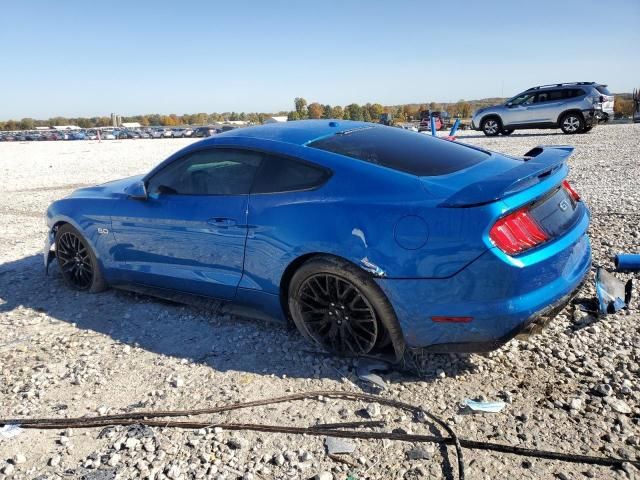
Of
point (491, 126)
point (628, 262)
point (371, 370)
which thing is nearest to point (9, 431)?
point (371, 370)

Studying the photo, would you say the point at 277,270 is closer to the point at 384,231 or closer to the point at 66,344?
the point at 384,231

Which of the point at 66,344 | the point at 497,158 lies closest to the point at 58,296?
the point at 66,344

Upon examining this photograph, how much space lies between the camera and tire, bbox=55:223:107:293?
4586 millimetres

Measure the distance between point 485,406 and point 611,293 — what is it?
169 centimetres

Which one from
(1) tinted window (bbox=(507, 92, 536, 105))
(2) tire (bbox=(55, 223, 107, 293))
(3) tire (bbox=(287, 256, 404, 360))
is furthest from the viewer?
(1) tinted window (bbox=(507, 92, 536, 105))

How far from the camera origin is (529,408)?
2.68m

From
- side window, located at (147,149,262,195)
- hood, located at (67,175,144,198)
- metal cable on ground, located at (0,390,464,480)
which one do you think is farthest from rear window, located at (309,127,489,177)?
hood, located at (67,175,144,198)

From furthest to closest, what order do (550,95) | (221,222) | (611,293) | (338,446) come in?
(550,95) → (611,293) → (221,222) → (338,446)

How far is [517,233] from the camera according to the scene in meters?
2.66

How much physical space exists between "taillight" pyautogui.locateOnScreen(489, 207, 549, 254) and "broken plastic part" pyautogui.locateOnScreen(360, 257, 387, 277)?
0.63m

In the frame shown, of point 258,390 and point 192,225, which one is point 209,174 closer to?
point 192,225

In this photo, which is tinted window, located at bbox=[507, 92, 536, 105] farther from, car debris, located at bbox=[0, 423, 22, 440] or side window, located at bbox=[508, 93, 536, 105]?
car debris, located at bbox=[0, 423, 22, 440]

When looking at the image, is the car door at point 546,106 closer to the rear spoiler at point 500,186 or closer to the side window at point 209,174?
the rear spoiler at point 500,186

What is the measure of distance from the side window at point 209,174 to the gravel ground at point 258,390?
40.8 inches
